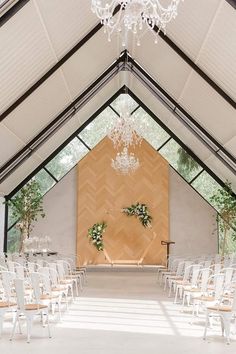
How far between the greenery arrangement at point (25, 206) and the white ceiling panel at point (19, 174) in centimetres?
40

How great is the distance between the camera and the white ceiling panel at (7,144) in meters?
12.0

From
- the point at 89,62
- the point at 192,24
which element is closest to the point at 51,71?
the point at 89,62

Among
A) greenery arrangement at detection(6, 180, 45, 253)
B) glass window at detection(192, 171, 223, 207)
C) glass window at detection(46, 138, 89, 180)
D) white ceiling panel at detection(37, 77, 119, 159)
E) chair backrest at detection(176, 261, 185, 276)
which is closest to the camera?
chair backrest at detection(176, 261, 185, 276)

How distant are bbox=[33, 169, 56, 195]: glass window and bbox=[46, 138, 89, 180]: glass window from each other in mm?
244

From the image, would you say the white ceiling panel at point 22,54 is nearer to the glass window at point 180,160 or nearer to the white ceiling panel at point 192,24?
the white ceiling panel at point 192,24

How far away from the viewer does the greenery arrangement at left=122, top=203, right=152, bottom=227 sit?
19.9 metres

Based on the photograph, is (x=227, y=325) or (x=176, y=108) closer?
(x=227, y=325)

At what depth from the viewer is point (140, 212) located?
1997cm

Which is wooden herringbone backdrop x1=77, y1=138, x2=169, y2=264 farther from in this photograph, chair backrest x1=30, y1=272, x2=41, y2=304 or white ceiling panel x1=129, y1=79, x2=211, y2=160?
chair backrest x1=30, y1=272, x2=41, y2=304

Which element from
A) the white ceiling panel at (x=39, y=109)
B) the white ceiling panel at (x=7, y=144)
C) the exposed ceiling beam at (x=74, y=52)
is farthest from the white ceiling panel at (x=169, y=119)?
the white ceiling panel at (x=7, y=144)

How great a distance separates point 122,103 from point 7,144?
Result: 26.7 ft

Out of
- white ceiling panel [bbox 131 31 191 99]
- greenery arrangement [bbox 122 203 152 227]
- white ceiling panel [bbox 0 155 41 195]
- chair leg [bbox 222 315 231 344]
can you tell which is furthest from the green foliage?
chair leg [bbox 222 315 231 344]

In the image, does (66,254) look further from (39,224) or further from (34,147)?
(34,147)

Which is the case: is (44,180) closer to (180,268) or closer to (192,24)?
(180,268)
